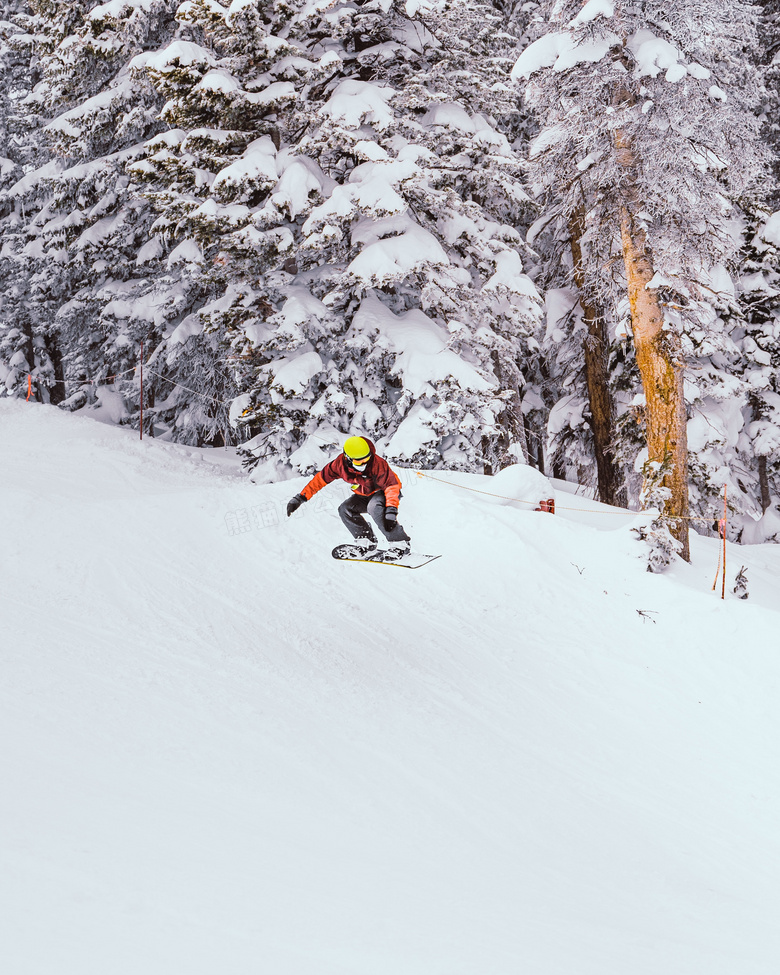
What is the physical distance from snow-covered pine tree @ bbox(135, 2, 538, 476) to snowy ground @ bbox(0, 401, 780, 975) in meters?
2.31

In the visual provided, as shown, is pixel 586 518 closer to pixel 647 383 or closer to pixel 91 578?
pixel 647 383

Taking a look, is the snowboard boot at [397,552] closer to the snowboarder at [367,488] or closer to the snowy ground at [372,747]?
the snowboarder at [367,488]

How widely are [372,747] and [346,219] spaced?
10.2 meters

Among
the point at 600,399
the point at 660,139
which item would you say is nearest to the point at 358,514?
the point at 660,139

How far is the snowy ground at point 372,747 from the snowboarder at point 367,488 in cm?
101

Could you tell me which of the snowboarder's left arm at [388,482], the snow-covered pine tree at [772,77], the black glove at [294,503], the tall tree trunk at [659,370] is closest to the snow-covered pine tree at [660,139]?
the tall tree trunk at [659,370]

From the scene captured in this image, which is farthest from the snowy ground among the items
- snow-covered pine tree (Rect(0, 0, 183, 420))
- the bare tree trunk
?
the bare tree trunk

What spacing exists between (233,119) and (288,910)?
14.3m

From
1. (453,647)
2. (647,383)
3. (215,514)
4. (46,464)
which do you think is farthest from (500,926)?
(46,464)

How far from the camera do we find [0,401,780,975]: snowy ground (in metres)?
4.05

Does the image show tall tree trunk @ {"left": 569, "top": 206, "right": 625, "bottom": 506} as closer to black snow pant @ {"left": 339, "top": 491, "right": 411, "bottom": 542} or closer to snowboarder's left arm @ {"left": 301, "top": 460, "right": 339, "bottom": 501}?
black snow pant @ {"left": 339, "top": 491, "right": 411, "bottom": 542}

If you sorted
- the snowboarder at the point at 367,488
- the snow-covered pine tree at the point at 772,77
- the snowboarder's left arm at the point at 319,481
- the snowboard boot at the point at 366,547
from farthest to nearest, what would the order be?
the snow-covered pine tree at the point at 772,77
the snowboard boot at the point at 366,547
the snowboarder's left arm at the point at 319,481
the snowboarder at the point at 367,488

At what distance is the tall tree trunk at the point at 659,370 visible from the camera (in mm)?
11531

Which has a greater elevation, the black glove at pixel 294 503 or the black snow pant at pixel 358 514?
→ the black glove at pixel 294 503
